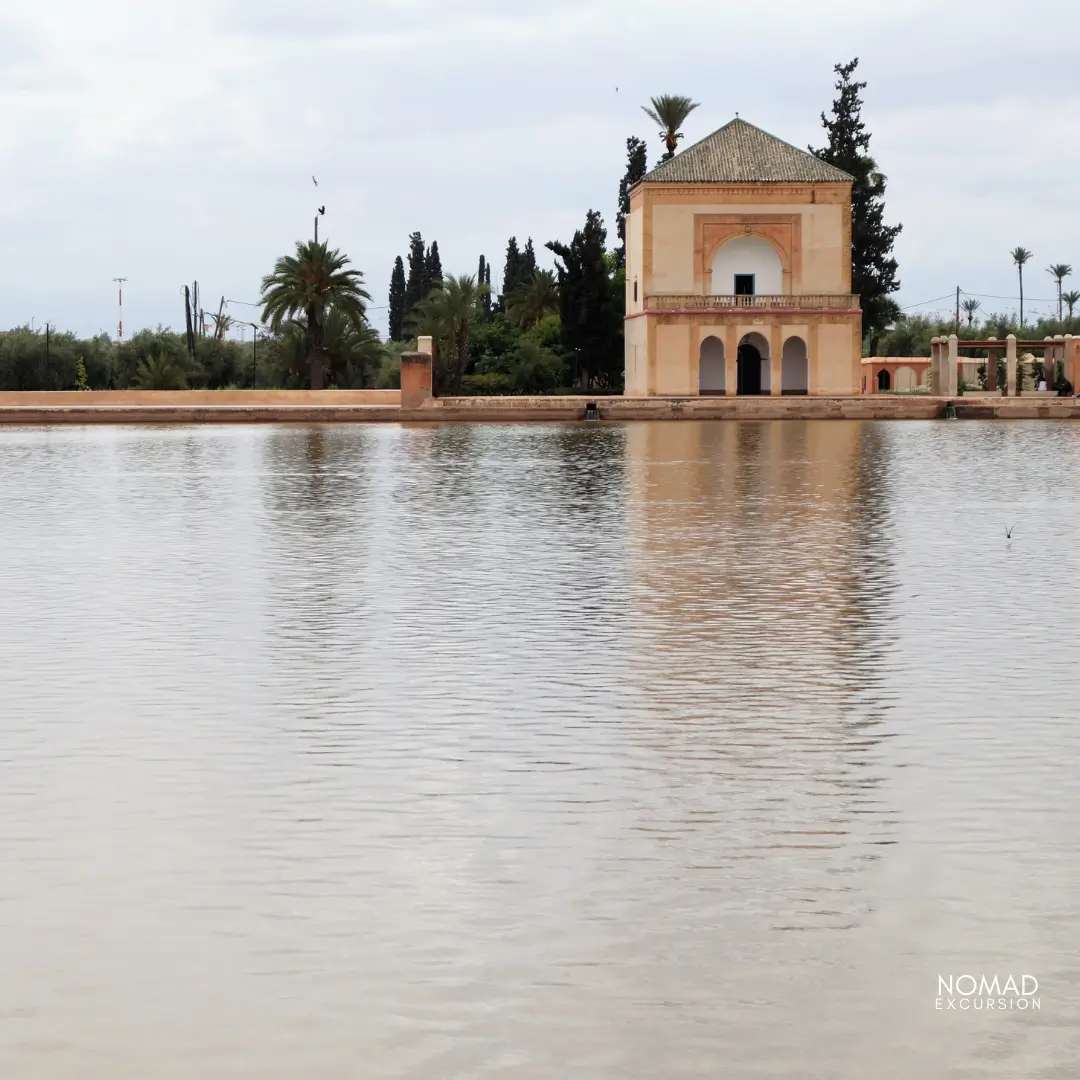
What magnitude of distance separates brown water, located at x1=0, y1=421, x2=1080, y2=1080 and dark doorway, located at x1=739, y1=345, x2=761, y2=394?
38.4 m

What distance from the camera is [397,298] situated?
7944 cm

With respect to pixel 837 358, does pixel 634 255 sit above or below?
above

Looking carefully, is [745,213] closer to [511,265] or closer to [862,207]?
[862,207]

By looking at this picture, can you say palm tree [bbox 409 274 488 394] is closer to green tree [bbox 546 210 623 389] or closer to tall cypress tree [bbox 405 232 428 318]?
green tree [bbox 546 210 623 389]

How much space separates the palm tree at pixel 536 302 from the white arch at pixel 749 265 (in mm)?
11682

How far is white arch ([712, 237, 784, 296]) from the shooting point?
48.7 m

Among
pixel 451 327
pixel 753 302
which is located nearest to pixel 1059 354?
pixel 753 302

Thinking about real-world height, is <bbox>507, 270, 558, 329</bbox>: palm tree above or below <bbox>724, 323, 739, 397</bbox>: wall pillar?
above

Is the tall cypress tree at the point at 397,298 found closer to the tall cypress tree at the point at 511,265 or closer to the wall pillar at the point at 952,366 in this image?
the tall cypress tree at the point at 511,265

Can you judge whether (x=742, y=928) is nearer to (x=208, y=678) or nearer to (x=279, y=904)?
(x=279, y=904)

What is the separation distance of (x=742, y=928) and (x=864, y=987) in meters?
0.41

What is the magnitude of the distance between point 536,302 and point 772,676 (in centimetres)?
5353

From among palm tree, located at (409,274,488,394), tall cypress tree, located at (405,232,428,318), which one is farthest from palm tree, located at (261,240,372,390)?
tall cypress tree, located at (405,232,428,318)

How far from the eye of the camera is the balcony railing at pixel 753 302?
47469 mm
